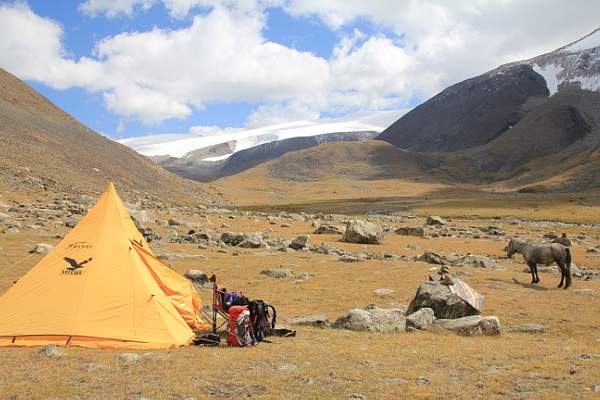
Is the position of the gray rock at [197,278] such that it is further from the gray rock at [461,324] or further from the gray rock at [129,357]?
the gray rock at [461,324]

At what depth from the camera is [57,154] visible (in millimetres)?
84438

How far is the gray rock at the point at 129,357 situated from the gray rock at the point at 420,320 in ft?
29.2

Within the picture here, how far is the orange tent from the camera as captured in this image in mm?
13704

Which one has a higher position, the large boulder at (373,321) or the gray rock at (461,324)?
the large boulder at (373,321)

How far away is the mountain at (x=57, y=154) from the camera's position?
232ft

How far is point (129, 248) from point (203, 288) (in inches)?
314

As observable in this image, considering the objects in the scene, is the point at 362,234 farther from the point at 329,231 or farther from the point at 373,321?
the point at 373,321

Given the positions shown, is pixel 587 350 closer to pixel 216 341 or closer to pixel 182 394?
pixel 216 341

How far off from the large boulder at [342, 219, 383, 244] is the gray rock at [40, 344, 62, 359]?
3420 cm

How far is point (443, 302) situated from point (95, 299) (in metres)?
12.0

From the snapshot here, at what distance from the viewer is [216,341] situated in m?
14.3

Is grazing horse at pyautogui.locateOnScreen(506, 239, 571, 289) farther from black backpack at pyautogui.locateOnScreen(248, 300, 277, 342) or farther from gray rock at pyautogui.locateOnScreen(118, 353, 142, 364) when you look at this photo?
gray rock at pyautogui.locateOnScreen(118, 353, 142, 364)

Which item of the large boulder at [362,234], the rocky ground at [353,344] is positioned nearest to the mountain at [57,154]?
the rocky ground at [353,344]

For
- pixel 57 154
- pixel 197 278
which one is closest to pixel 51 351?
pixel 197 278
